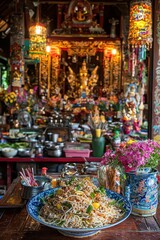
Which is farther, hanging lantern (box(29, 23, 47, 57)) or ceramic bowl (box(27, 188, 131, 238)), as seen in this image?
hanging lantern (box(29, 23, 47, 57))

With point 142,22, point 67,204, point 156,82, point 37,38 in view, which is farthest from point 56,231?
point 37,38

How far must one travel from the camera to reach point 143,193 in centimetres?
151

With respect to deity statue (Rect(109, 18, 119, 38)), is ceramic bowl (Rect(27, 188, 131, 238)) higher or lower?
lower

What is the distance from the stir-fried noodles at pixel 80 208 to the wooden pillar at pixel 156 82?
170 cm

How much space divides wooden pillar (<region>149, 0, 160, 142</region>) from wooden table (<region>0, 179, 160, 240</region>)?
5.14 ft

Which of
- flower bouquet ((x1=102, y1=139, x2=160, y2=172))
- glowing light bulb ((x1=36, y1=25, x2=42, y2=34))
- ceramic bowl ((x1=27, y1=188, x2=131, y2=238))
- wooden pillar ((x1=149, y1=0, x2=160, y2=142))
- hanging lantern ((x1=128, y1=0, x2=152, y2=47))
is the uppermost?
glowing light bulb ((x1=36, y1=25, x2=42, y2=34))

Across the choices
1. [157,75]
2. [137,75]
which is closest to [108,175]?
[157,75]

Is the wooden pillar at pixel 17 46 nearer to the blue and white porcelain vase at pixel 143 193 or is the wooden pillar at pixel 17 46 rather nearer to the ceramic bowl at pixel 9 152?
the ceramic bowl at pixel 9 152

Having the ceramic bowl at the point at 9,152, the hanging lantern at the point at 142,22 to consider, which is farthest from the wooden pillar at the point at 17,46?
the hanging lantern at the point at 142,22

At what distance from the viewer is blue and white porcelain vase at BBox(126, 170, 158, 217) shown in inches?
59.5

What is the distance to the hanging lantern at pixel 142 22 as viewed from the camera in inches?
123

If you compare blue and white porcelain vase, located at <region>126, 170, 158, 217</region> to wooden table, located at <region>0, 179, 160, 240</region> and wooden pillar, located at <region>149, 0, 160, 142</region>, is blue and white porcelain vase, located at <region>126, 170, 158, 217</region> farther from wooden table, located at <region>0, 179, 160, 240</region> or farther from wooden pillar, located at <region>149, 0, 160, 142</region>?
wooden pillar, located at <region>149, 0, 160, 142</region>

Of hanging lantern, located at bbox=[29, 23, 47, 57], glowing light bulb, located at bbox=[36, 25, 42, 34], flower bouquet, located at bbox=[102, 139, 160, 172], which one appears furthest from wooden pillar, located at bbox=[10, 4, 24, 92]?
flower bouquet, located at bbox=[102, 139, 160, 172]

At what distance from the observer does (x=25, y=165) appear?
331 centimetres
